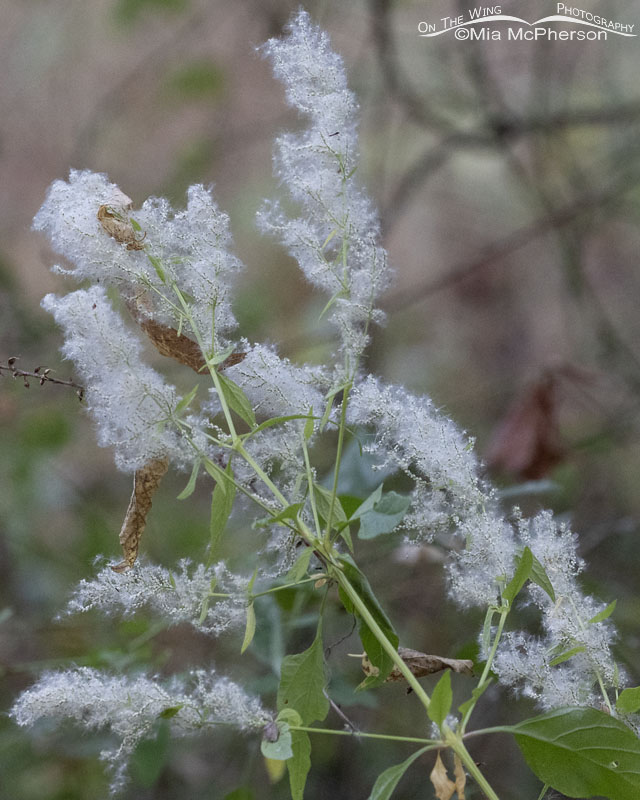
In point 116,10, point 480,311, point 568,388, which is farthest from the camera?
point 480,311

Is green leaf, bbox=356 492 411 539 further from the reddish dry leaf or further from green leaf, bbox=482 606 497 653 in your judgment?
the reddish dry leaf

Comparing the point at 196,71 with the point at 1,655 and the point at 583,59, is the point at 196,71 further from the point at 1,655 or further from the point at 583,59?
the point at 1,655

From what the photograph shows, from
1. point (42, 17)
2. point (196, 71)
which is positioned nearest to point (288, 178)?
point (196, 71)

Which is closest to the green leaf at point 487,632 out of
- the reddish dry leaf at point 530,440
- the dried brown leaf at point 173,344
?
the dried brown leaf at point 173,344

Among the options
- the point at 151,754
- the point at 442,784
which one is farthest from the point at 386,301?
the point at 442,784

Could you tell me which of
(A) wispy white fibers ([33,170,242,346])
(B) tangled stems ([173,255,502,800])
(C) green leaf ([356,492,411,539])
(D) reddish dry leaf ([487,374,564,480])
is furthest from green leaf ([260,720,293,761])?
(D) reddish dry leaf ([487,374,564,480])
